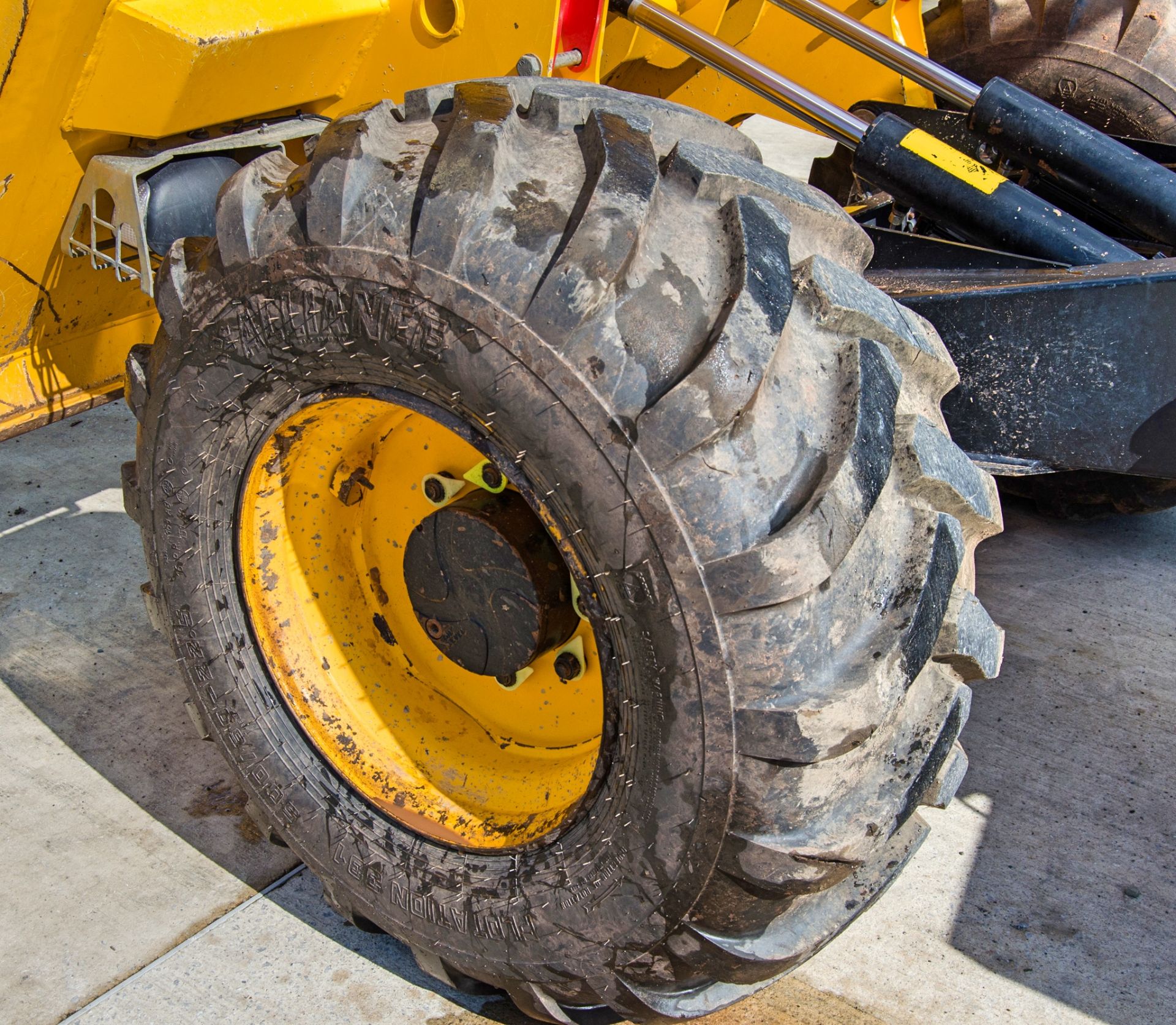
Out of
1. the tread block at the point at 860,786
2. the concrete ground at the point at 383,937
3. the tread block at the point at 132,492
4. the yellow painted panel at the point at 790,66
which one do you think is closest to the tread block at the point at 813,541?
the tread block at the point at 860,786

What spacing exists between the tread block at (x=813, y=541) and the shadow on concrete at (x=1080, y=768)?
1.21 meters

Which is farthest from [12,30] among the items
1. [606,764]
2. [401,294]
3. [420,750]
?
[606,764]

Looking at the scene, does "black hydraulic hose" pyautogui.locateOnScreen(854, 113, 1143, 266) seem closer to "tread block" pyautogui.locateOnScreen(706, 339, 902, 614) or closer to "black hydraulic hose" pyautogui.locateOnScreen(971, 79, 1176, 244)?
"black hydraulic hose" pyautogui.locateOnScreen(971, 79, 1176, 244)

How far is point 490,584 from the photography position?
A: 185 centimetres

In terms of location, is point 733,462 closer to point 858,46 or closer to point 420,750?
point 420,750

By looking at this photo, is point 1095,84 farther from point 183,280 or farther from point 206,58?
point 183,280

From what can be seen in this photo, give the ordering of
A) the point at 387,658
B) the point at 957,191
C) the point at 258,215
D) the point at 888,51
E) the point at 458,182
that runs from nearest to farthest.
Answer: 1. the point at 458,182
2. the point at 258,215
3. the point at 957,191
4. the point at 387,658
5. the point at 888,51

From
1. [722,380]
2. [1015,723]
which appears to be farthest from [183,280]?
[1015,723]

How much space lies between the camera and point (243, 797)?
2.52 m

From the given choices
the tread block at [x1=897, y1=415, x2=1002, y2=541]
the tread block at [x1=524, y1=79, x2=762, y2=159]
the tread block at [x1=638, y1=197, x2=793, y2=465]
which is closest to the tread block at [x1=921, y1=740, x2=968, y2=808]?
the tread block at [x1=897, y1=415, x2=1002, y2=541]

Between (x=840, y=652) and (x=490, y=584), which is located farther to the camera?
(x=490, y=584)

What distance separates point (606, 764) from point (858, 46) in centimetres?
196

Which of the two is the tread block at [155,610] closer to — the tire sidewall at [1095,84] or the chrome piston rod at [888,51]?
the chrome piston rod at [888,51]

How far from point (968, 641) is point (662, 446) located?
56 centimetres
